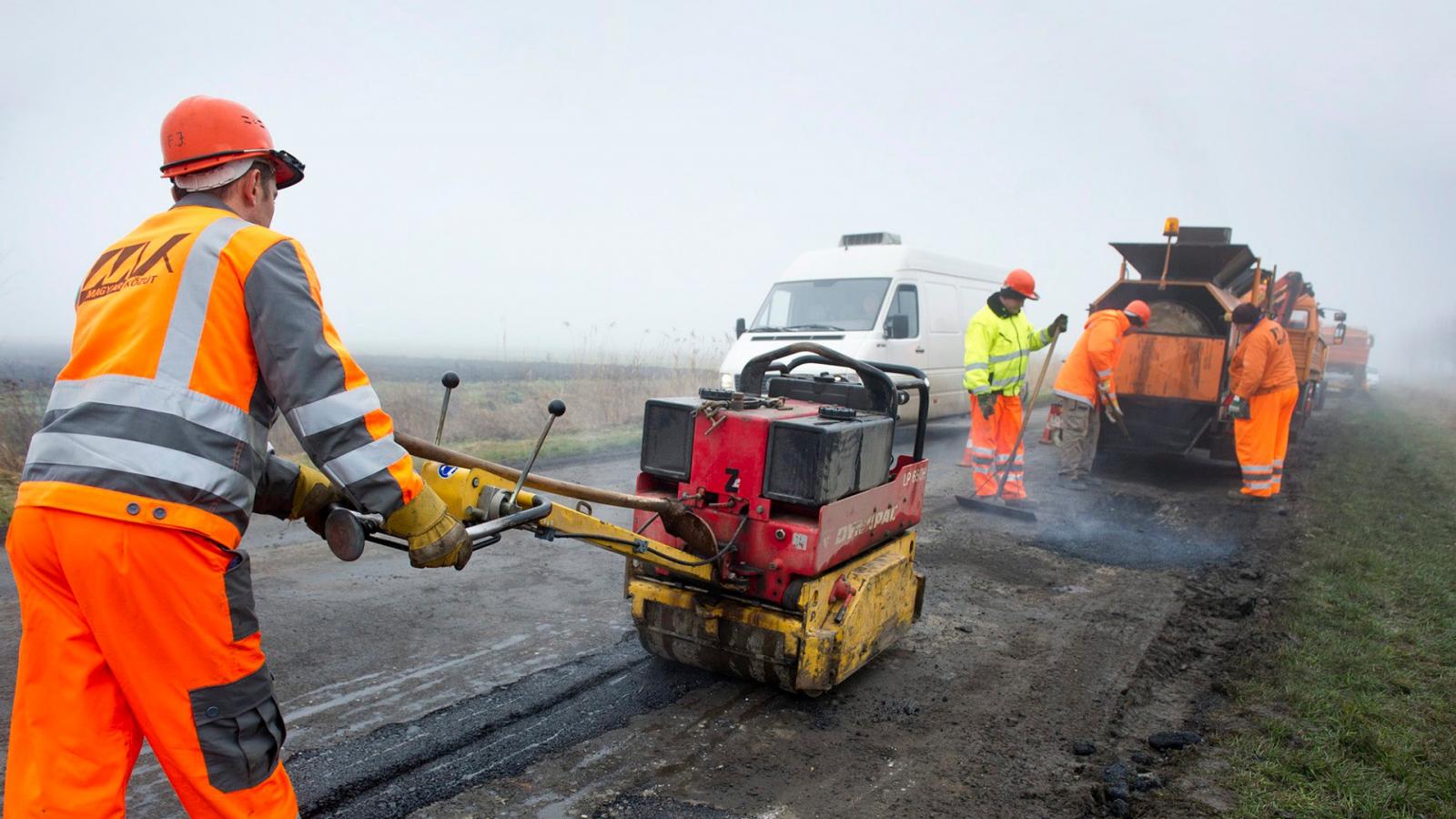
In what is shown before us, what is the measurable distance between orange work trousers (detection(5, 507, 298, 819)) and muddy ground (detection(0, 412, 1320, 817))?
0.94 m

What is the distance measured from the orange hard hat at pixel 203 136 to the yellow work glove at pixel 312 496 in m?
0.85

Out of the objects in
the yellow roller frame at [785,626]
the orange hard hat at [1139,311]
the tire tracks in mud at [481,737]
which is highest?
the orange hard hat at [1139,311]

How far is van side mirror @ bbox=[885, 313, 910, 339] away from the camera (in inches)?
392

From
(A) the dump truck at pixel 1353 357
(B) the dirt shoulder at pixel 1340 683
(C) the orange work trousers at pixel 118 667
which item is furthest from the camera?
(A) the dump truck at pixel 1353 357

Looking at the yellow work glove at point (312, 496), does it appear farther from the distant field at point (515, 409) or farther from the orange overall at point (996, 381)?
the orange overall at point (996, 381)

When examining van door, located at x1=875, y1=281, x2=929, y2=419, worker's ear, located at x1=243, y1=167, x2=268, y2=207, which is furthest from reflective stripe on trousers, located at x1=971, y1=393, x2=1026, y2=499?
worker's ear, located at x1=243, y1=167, x2=268, y2=207

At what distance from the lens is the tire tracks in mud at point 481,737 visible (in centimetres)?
282

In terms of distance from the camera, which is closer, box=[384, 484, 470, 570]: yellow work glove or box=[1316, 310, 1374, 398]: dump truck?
box=[384, 484, 470, 570]: yellow work glove

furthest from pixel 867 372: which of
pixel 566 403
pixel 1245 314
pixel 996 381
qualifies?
pixel 566 403

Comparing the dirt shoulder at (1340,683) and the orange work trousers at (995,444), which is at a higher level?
the orange work trousers at (995,444)

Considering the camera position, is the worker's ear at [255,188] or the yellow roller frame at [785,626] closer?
the worker's ear at [255,188]

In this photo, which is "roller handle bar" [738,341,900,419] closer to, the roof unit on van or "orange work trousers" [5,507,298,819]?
"orange work trousers" [5,507,298,819]

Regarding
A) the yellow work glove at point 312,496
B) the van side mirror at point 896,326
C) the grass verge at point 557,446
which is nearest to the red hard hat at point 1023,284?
the van side mirror at point 896,326

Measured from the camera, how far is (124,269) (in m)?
2.04
